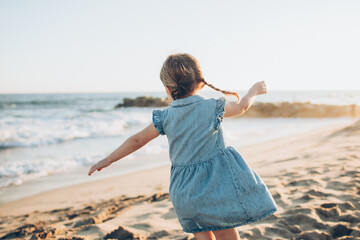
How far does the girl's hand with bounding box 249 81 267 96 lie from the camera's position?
Result: 1.96 m

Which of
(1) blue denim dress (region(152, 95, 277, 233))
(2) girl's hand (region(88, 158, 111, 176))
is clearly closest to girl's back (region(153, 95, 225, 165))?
(1) blue denim dress (region(152, 95, 277, 233))

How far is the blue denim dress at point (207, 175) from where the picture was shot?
1.65 metres

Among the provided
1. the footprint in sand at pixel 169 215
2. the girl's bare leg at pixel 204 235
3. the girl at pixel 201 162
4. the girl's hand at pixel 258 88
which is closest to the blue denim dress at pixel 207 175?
the girl at pixel 201 162

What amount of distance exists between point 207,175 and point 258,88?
69cm

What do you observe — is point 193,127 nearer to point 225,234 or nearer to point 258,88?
point 258,88

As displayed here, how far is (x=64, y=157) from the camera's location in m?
7.29

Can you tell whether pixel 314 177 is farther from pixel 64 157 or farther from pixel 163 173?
pixel 64 157

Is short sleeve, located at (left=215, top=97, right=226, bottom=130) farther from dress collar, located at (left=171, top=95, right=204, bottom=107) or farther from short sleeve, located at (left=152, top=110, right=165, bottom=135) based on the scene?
short sleeve, located at (left=152, top=110, right=165, bottom=135)

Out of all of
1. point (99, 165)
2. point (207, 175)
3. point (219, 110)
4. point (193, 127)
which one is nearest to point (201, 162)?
point (207, 175)

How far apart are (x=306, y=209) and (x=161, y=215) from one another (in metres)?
1.51

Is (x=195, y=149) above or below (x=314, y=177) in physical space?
above

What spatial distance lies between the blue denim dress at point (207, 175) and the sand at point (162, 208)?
109 centimetres

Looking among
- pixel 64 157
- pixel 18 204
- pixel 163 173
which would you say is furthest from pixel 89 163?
pixel 18 204

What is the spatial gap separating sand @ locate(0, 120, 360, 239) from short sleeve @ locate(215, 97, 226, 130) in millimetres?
1344
